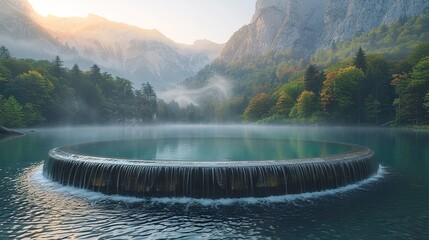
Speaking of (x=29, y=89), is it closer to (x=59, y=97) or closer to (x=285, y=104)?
(x=59, y=97)

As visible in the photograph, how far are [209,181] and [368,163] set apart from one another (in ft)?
46.3

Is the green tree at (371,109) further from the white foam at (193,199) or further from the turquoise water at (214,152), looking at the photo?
the white foam at (193,199)

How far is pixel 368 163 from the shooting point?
86.8 feet

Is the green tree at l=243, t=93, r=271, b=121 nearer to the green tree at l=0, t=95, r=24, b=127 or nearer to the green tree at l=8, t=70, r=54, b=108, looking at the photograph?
the green tree at l=8, t=70, r=54, b=108

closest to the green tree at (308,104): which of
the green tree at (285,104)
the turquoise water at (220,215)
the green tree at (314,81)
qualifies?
the green tree at (314,81)

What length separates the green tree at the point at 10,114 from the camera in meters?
81.9

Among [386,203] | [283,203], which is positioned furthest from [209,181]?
[386,203]

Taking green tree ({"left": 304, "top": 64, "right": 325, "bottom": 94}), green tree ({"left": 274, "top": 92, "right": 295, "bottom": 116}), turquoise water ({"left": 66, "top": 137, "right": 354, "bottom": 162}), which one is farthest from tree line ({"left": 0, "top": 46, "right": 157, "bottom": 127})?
green tree ({"left": 304, "top": 64, "right": 325, "bottom": 94})

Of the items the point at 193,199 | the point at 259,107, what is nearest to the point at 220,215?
the point at 193,199

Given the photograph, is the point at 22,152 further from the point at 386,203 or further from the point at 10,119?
the point at 10,119

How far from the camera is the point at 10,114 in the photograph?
3305 inches

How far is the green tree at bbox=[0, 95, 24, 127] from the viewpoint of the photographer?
81875 mm

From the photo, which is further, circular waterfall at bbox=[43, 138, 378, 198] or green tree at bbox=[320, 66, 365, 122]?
green tree at bbox=[320, 66, 365, 122]

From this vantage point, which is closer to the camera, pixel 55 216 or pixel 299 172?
pixel 55 216
